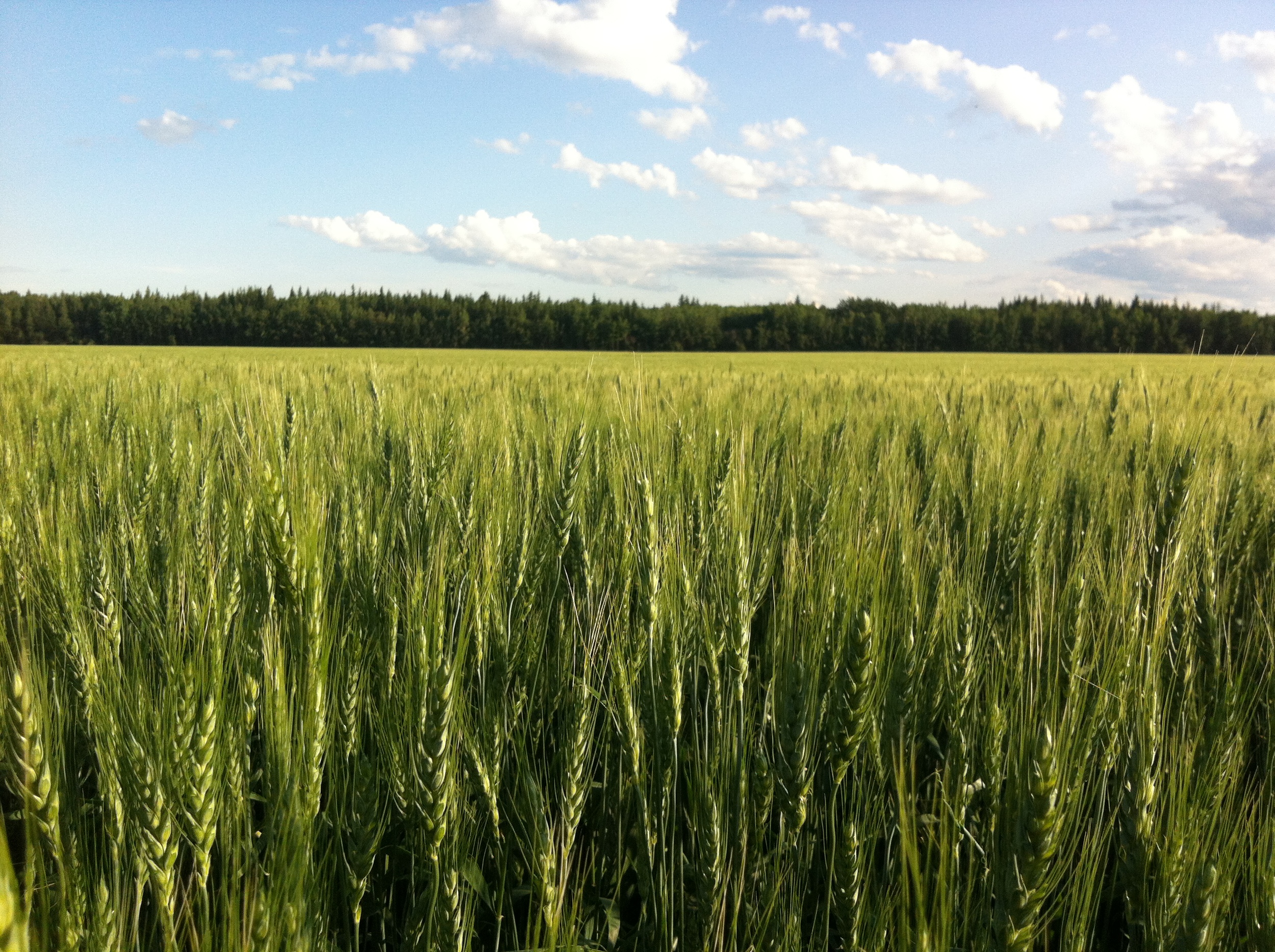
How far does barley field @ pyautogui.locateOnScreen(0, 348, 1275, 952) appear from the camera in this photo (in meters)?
1.02

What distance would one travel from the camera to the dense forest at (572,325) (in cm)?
6544

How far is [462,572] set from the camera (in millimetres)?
1623

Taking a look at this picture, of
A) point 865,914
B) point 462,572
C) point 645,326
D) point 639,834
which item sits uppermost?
point 645,326

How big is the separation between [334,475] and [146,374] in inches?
226

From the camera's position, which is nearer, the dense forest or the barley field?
the barley field

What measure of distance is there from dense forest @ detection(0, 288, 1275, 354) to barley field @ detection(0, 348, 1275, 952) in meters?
64.0

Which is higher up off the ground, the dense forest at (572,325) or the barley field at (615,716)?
the dense forest at (572,325)

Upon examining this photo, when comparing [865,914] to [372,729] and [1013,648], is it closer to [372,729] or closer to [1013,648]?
[1013,648]

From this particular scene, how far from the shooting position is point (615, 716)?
138cm

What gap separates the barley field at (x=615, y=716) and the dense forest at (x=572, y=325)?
2520 inches

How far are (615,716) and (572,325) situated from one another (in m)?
73.2

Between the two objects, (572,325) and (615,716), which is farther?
(572,325)

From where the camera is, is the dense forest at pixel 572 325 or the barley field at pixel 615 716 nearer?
the barley field at pixel 615 716

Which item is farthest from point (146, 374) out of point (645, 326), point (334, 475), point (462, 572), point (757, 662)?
point (645, 326)
